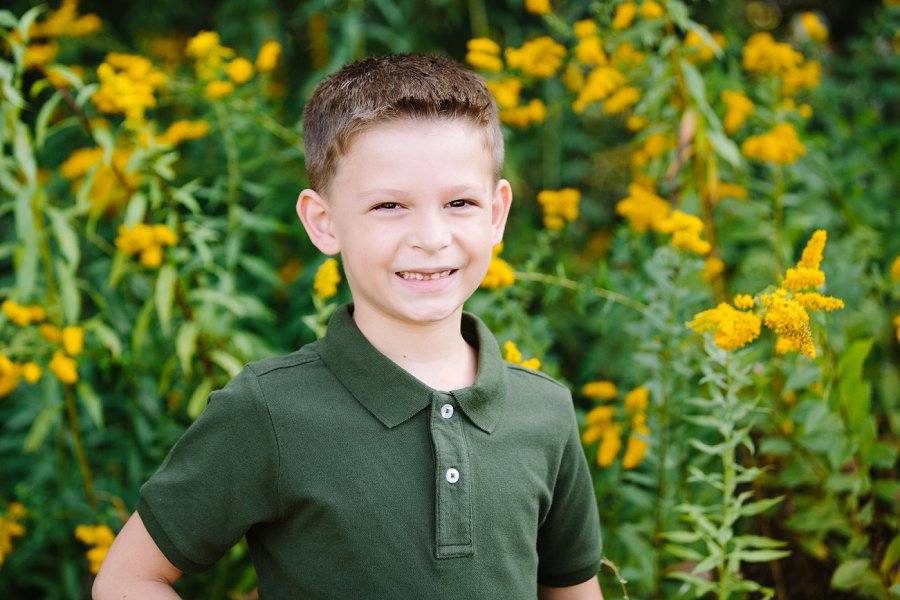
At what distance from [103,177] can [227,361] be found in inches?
42.8

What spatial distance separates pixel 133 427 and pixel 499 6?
233 cm

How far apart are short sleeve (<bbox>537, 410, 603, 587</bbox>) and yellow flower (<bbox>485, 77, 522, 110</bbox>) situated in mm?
1458

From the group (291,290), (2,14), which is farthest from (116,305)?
(2,14)

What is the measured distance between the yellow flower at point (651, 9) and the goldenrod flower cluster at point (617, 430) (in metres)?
1.04

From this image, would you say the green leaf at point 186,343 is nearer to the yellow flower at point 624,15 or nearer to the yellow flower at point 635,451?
the yellow flower at point 635,451

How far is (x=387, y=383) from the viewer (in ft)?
4.37

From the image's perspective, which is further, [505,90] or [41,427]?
[505,90]

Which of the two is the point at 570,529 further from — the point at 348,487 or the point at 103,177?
the point at 103,177

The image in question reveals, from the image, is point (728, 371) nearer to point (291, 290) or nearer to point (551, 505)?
point (551, 505)

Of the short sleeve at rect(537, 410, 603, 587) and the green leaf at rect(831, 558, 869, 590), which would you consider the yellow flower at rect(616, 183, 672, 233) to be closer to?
the green leaf at rect(831, 558, 869, 590)

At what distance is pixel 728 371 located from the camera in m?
1.70

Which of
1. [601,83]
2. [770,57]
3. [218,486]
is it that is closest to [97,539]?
[218,486]

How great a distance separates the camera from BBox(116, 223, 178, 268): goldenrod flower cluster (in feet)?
7.00

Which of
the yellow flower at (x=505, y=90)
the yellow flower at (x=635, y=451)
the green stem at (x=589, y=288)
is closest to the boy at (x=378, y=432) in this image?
the yellow flower at (x=635, y=451)
